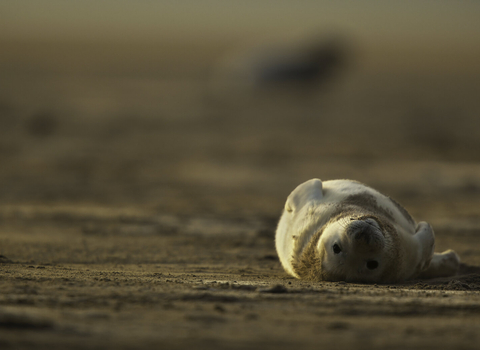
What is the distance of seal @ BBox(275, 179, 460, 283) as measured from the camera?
4.91 m

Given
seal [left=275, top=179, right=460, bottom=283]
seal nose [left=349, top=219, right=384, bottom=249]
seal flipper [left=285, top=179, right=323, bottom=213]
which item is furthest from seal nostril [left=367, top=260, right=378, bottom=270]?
seal flipper [left=285, top=179, right=323, bottom=213]

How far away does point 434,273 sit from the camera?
6.02m

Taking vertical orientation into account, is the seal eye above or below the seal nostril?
above

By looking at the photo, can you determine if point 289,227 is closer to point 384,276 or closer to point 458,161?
point 384,276

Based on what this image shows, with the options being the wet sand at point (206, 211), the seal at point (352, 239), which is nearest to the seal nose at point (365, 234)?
the seal at point (352, 239)

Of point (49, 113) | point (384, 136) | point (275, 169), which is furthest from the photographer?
point (49, 113)

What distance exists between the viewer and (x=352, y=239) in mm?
4777

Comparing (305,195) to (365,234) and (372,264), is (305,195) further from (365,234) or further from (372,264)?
(365,234)

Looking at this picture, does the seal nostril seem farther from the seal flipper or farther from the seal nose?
the seal flipper

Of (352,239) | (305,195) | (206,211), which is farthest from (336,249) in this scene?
(206,211)

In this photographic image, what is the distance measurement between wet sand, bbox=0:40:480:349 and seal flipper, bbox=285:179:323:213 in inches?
23.2

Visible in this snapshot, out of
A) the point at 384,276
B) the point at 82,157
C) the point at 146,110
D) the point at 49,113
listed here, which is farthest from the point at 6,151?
the point at 384,276

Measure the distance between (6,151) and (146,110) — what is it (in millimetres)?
8875

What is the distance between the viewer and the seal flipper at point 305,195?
235 inches
